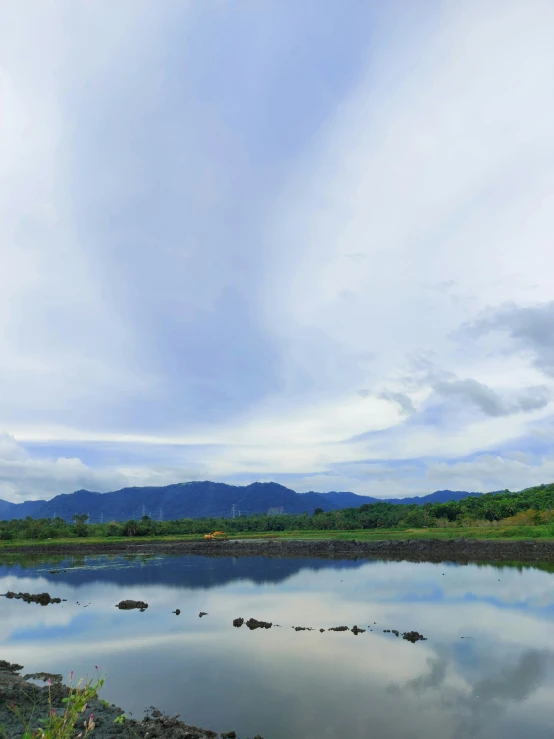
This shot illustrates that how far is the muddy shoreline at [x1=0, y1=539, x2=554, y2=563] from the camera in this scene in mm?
45281

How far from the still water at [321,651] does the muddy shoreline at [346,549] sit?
8920 millimetres

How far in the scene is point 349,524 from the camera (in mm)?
83562

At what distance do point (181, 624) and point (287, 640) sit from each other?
6.32 metres

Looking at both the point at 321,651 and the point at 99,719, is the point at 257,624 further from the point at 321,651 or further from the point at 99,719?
the point at 99,719

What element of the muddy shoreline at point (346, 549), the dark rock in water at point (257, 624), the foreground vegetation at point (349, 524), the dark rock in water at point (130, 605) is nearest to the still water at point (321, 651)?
the dark rock in water at point (257, 624)

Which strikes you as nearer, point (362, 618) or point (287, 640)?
point (287, 640)

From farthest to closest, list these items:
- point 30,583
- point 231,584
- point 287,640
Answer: point 30,583
point 231,584
point 287,640

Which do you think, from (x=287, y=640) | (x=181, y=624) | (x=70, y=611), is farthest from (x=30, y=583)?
(x=287, y=640)

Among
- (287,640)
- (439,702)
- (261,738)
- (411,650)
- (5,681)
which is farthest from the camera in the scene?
(287,640)

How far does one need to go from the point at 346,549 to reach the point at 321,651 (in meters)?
37.4

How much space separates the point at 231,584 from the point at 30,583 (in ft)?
55.8

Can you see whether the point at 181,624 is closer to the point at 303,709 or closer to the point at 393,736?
the point at 303,709

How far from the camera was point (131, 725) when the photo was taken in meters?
12.6

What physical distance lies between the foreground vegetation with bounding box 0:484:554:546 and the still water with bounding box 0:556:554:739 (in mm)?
31694
